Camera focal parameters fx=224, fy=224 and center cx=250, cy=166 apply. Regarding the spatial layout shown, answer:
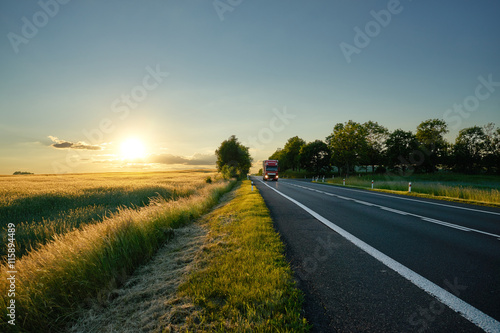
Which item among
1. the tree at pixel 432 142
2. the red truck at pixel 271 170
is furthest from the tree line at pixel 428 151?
the red truck at pixel 271 170

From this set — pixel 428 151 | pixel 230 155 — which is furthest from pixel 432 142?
pixel 230 155

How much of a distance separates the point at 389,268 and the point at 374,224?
11.3 feet

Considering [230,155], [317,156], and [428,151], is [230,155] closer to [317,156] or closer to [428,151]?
[317,156]

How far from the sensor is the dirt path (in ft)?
8.70

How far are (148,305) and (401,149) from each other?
6950cm

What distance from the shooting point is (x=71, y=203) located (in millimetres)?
13617

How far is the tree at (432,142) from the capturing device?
195 ft

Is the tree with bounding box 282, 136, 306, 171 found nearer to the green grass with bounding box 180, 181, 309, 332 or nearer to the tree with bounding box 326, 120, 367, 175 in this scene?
the tree with bounding box 326, 120, 367, 175

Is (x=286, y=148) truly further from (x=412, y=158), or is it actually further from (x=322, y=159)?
(x=412, y=158)

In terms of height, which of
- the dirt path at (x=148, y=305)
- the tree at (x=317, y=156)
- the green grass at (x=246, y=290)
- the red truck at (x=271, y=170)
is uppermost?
the tree at (x=317, y=156)

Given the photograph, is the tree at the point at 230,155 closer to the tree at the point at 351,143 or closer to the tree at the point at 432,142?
the tree at the point at 351,143

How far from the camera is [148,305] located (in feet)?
10.2

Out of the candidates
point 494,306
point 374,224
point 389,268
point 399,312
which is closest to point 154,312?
point 399,312

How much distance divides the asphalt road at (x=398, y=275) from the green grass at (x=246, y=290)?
0.25 meters
